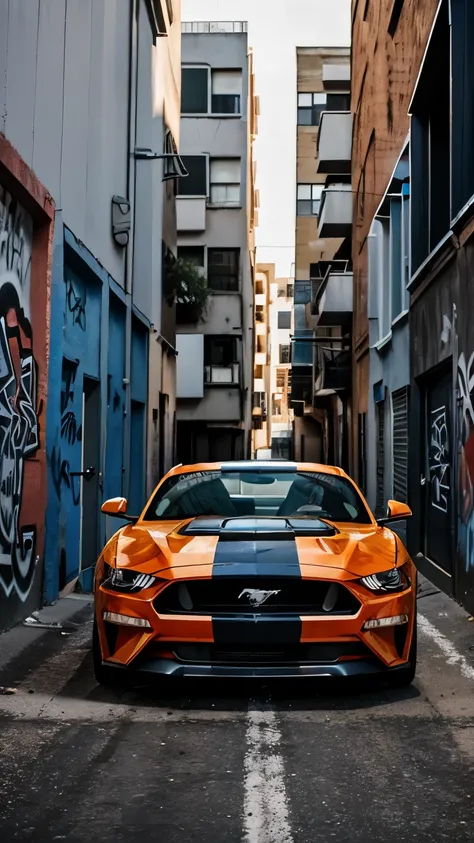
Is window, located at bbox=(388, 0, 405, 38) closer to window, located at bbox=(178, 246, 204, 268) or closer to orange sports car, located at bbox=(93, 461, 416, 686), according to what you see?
orange sports car, located at bbox=(93, 461, 416, 686)

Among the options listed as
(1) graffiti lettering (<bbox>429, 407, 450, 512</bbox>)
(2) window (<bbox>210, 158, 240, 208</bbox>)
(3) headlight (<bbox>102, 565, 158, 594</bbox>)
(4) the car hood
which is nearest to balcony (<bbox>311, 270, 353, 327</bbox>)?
(2) window (<bbox>210, 158, 240, 208</bbox>)

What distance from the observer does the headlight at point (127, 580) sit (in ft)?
18.1

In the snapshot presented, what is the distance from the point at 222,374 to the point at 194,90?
1090 centimetres

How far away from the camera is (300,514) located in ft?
Result: 23.1

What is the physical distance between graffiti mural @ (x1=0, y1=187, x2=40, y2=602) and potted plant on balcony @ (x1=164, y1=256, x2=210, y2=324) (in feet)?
44.4

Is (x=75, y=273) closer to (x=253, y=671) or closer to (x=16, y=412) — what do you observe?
(x=16, y=412)

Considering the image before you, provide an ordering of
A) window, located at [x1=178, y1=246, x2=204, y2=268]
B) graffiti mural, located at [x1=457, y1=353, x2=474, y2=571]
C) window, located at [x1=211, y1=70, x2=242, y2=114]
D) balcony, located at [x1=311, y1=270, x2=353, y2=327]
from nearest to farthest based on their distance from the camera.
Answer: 1. graffiti mural, located at [x1=457, y1=353, x2=474, y2=571]
2. balcony, located at [x1=311, y1=270, x2=353, y2=327]
3. window, located at [x1=178, y1=246, x2=204, y2=268]
4. window, located at [x1=211, y1=70, x2=242, y2=114]

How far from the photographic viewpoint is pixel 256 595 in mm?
5457

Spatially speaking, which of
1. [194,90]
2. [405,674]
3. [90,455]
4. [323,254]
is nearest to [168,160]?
[90,455]

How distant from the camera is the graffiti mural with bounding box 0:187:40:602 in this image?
25.6 ft

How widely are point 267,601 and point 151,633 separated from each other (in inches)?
25.3

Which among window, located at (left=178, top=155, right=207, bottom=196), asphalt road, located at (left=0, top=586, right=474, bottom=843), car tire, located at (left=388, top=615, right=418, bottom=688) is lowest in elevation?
asphalt road, located at (left=0, top=586, right=474, bottom=843)

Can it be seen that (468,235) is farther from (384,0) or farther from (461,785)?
(384,0)

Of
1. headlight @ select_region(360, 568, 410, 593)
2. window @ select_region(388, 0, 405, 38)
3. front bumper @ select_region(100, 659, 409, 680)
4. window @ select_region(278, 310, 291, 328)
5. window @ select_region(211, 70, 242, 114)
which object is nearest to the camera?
front bumper @ select_region(100, 659, 409, 680)
